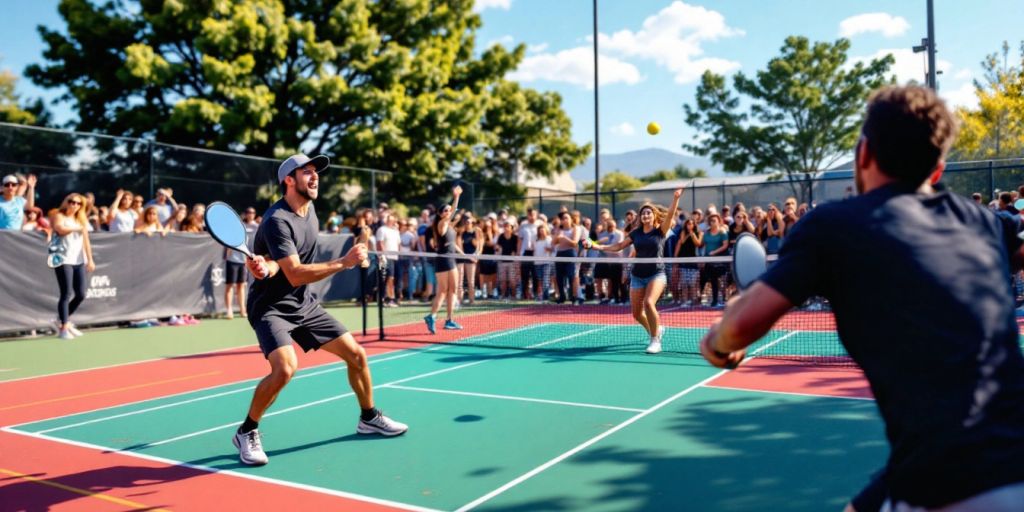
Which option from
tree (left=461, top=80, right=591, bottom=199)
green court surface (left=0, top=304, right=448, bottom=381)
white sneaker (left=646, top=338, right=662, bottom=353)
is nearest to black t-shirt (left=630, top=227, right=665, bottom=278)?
white sneaker (left=646, top=338, right=662, bottom=353)

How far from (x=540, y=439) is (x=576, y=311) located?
10.5 metres

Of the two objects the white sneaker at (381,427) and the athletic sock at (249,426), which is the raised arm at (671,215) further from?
the athletic sock at (249,426)

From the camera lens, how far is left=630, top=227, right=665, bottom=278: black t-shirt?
10148mm

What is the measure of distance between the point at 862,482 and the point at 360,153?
24418 mm

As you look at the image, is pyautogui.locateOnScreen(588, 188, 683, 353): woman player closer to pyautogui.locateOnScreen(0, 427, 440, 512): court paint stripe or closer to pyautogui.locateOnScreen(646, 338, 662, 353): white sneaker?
pyautogui.locateOnScreen(646, 338, 662, 353): white sneaker

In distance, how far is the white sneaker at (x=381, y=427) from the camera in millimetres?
6297

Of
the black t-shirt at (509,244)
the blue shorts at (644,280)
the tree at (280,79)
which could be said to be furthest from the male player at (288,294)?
the tree at (280,79)

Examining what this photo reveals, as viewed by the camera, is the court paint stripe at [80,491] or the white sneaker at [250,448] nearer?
the court paint stripe at [80,491]

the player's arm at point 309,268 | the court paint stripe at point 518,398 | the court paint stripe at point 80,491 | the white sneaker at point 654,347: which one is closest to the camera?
the court paint stripe at point 80,491

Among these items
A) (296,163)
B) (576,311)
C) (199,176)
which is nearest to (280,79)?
(199,176)

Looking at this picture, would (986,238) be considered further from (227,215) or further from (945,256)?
(227,215)

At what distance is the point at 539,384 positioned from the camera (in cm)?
841

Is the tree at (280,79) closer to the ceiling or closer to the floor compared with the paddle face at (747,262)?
closer to the ceiling

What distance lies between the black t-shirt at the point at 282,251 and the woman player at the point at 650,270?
4.97 metres
